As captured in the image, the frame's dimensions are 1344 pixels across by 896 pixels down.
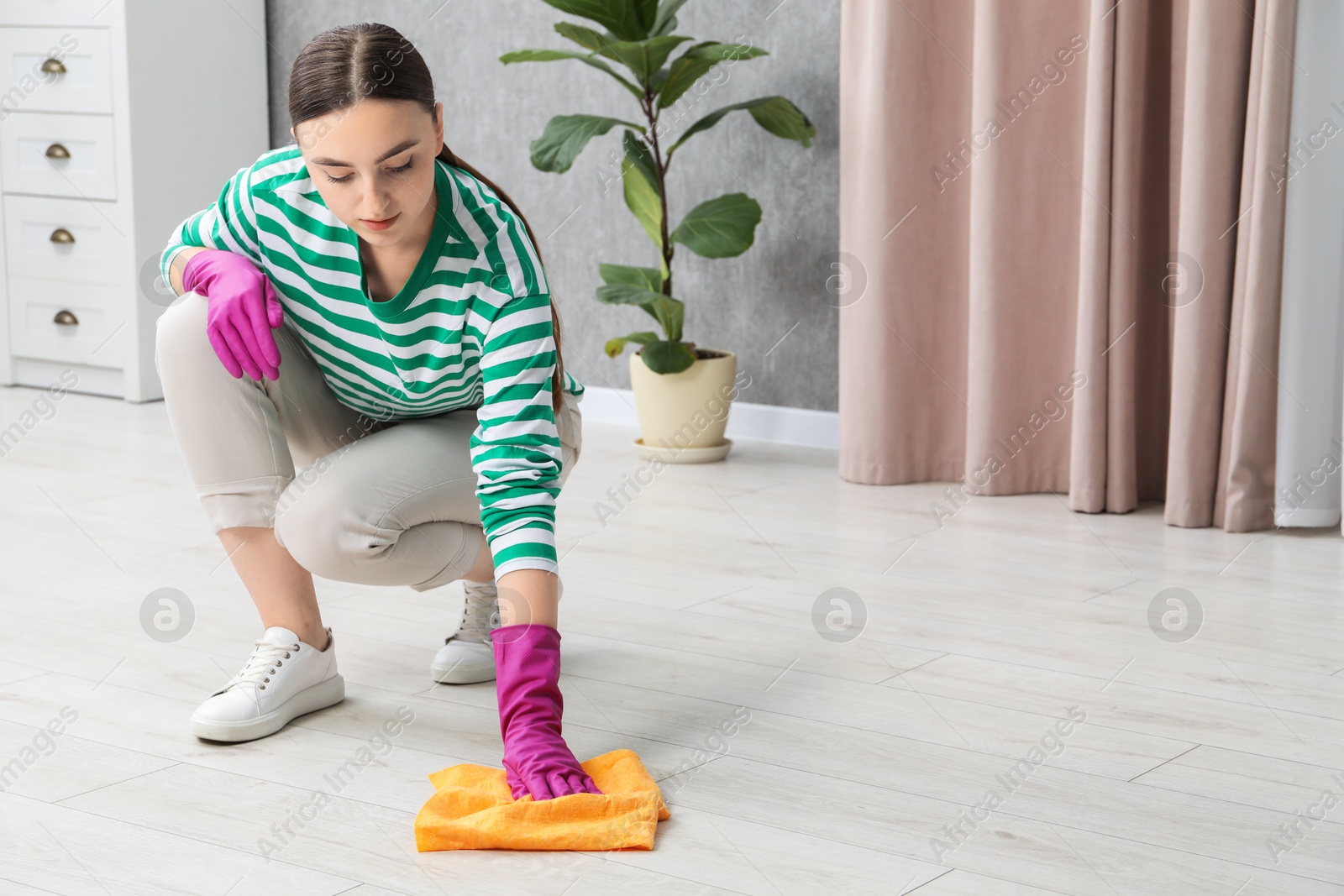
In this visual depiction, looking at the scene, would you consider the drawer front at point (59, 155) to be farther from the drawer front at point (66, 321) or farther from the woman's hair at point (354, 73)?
the woman's hair at point (354, 73)

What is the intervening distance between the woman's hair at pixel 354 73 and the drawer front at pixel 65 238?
2.26m

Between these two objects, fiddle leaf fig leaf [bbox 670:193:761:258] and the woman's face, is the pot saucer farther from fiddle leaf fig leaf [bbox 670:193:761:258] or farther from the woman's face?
the woman's face

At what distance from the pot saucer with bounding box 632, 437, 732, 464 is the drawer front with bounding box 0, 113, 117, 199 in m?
1.52

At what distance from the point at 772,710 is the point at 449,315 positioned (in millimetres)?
527

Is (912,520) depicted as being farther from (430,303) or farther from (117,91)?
(117,91)

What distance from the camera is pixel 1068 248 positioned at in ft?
7.59

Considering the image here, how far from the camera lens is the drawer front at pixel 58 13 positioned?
10.2ft

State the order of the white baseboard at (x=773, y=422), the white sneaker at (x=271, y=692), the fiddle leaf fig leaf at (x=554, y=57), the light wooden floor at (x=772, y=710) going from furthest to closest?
1. the white baseboard at (x=773, y=422)
2. the fiddle leaf fig leaf at (x=554, y=57)
3. the white sneaker at (x=271, y=692)
4. the light wooden floor at (x=772, y=710)

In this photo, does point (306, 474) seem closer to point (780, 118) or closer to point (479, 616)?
point (479, 616)

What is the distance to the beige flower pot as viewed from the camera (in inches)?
104

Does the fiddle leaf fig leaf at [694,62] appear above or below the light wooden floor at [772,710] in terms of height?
above

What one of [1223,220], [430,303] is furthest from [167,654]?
[1223,220]

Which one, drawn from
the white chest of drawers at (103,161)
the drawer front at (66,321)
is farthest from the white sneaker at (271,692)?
the drawer front at (66,321)

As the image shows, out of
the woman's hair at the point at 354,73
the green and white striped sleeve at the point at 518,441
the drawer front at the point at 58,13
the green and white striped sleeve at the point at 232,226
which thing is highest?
the drawer front at the point at 58,13
